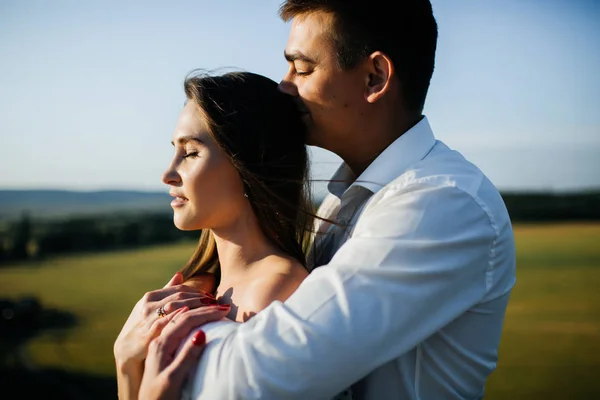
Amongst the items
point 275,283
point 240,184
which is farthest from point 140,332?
point 240,184

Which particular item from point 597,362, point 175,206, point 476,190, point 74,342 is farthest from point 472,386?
point 74,342

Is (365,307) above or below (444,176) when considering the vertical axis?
below

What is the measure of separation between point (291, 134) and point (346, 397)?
65 cm

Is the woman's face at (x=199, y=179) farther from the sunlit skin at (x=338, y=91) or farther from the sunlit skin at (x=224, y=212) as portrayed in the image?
the sunlit skin at (x=338, y=91)

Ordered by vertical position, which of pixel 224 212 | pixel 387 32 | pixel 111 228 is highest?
pixel 387 32

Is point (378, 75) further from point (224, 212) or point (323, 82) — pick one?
point (224, 212)

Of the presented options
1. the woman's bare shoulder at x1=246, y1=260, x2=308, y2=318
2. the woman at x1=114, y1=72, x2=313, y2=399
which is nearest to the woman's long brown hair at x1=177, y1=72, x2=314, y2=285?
the woman at x1=114, y1=72, x2=313, y2=399

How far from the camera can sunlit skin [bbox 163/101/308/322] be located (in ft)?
4.82

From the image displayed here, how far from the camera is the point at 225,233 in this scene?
1575 mm

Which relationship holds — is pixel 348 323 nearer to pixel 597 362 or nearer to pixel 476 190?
pixel 476 190

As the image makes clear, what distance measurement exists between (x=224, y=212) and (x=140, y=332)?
1.16 feet

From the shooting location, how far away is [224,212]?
152 cm

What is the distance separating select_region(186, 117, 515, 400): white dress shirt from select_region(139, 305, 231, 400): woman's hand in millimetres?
Result: 26

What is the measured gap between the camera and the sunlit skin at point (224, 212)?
147cm
